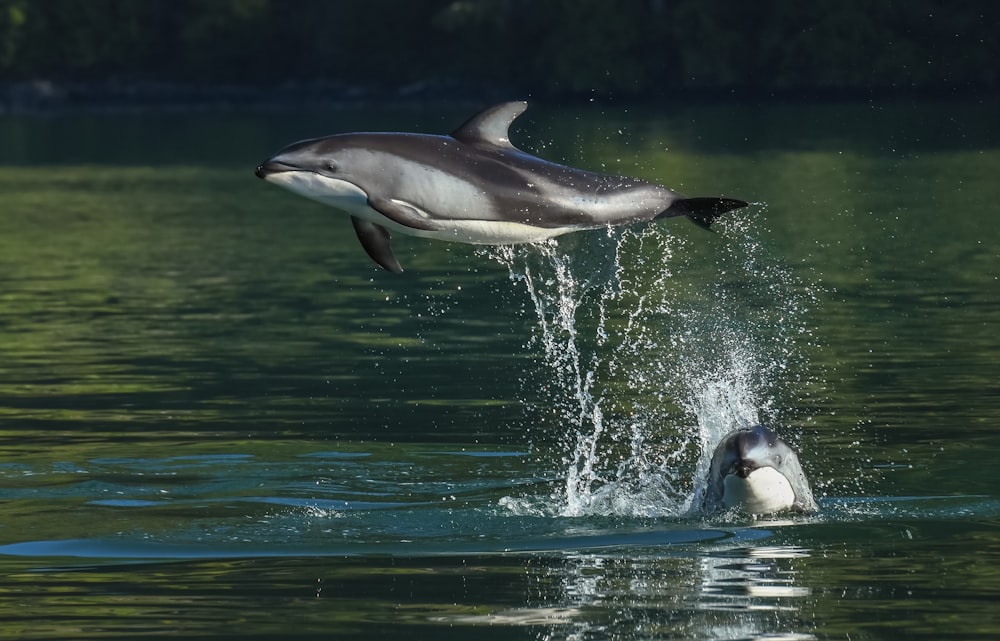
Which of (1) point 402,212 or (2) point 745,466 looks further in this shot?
(2) point 745,466

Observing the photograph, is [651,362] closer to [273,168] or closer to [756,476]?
[756,476]

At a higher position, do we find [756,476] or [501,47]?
[501,47]

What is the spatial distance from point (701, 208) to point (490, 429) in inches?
242

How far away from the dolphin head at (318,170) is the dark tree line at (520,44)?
232 ft

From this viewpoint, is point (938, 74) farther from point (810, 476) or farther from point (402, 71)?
point (810, 476)

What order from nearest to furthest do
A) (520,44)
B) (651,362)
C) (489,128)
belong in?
1. (489,128)
2. (651,362)
3. (520,44)

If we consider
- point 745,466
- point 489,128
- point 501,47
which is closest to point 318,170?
point 489,128

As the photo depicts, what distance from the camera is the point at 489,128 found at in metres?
11.8

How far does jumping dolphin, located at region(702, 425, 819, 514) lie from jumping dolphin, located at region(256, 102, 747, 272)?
6.87 feet

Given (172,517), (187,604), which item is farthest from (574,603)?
(172,517)

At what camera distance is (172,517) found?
46.5 feet

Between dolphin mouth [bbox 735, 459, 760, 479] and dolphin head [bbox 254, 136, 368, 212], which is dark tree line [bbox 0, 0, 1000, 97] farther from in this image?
dolphin head [bbox 254, 136, 368, 212]

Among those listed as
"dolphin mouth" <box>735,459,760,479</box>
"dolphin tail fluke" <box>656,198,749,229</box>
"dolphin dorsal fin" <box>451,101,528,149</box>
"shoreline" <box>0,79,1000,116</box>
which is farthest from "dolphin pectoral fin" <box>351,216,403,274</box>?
"shoreline" <box>0,79,1000,116</box>

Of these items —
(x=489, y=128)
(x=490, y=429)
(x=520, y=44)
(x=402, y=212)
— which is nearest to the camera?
(x=402, y=212)
